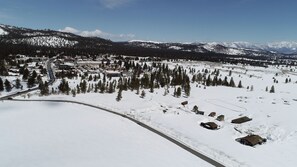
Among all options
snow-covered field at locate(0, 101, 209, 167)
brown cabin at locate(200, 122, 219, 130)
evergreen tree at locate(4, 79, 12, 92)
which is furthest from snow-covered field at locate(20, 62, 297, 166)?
evergreen tree at locate(4, 79, 12, 92)

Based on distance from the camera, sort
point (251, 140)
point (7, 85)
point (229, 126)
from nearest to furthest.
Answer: point (251, 140) < point (229, 126) < point (7, 85)

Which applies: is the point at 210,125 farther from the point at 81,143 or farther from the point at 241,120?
the point at 81,143

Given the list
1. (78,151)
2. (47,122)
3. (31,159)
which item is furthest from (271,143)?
(47,122)

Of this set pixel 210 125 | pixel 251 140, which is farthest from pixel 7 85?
pixel 251 140

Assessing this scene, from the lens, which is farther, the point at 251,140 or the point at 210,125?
the point at 210,125

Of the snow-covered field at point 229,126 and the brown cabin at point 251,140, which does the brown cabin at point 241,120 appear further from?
the brown cabin at point 251,140

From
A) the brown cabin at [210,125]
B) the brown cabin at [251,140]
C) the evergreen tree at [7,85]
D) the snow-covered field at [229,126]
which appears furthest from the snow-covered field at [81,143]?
the evergreen tree at [7,85]

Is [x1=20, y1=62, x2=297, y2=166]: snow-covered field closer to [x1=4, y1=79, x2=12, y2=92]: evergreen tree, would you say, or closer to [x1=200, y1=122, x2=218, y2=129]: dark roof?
[x1=200, y1=122, x2=218, y2=129]: dark roof

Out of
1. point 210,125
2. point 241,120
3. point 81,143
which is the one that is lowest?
point 81,143
